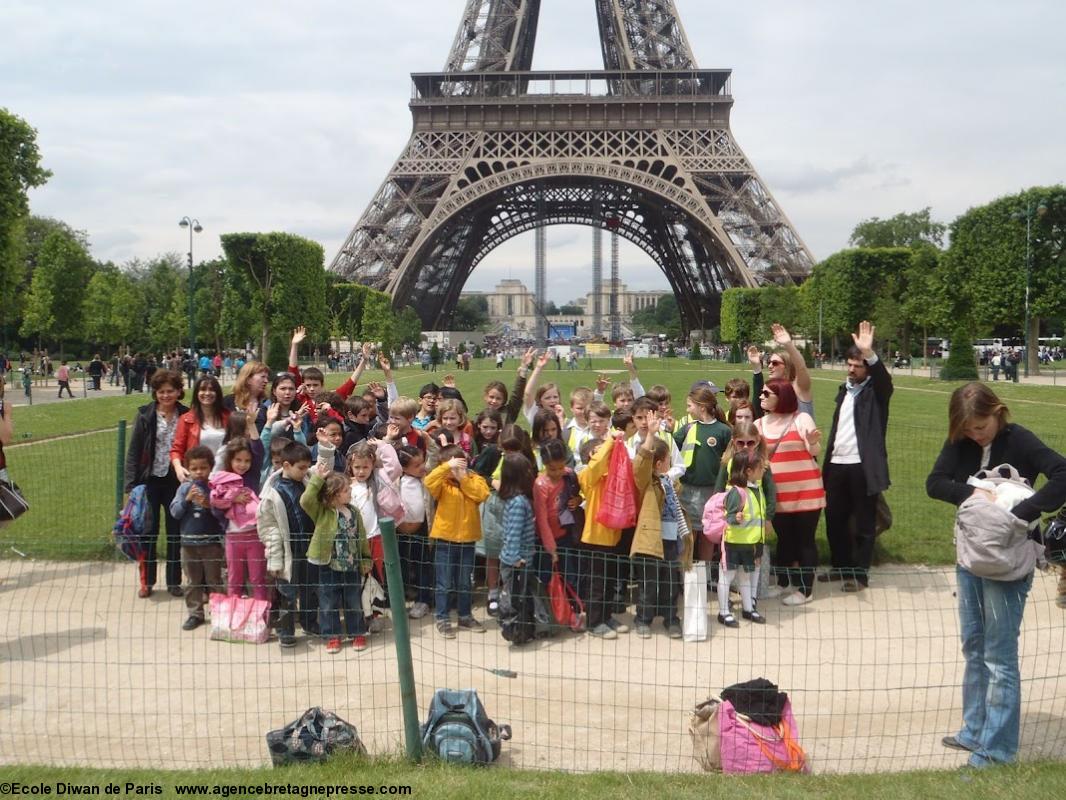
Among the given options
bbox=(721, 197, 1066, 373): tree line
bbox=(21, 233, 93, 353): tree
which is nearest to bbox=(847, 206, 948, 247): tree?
bbox=(721, 197, 1066, 373): tree line

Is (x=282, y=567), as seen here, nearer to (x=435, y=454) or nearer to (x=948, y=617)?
(x=435, y=454)

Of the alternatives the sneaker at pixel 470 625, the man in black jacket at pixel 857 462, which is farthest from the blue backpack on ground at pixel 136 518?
the man in black jacket at pixel 857 462

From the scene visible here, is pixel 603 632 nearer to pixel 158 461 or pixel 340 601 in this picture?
pixel 340 601

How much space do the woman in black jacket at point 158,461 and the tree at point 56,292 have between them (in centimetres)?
4884

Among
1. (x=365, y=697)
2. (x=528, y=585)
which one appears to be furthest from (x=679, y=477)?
(x=365, y=697)

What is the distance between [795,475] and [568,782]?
3.38 meters

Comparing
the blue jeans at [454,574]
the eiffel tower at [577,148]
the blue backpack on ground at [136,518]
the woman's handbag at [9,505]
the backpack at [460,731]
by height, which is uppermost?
the eiffel tower at [577,148]

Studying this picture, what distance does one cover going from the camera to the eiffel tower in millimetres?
45531

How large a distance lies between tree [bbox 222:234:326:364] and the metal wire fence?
36008mm

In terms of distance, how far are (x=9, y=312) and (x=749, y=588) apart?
5171 cm

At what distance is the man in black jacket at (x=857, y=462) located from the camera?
20.4 feet

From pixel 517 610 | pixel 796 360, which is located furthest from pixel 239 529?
pixel 796 360

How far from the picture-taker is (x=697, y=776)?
3600 millimetres

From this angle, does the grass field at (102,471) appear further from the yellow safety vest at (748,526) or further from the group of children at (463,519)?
the yellow safety vest at (748,526)
